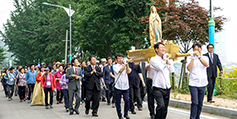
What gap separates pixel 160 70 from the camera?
6254 mm

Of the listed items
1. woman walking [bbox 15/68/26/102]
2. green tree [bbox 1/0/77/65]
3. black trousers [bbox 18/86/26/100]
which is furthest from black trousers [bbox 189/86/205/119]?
green tree [bbox 1/0/77/65]

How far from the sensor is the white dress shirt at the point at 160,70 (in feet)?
20.4

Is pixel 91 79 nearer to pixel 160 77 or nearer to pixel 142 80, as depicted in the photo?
pixel 142 80

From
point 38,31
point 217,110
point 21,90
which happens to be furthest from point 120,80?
point 38,31

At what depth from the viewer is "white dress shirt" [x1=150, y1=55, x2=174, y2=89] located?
244 inches

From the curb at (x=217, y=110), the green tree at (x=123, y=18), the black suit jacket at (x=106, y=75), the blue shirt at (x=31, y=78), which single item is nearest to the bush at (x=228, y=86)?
the curb at (x=217, y=110)

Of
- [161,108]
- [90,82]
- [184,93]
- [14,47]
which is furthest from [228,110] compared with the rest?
[14,47]

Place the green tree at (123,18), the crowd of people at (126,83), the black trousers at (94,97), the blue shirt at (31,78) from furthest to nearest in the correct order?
the green tree at (123,18), the blue shirt at (31,78), the black trousers at (94,97), the crowd of people at (126,83)

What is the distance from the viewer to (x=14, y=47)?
56500mm

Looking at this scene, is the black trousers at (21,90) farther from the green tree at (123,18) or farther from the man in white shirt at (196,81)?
the man in white shirt at (196,81)

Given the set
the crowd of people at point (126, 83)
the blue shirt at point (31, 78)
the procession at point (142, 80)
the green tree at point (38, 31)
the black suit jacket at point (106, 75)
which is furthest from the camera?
the green tree at point (38, 31)

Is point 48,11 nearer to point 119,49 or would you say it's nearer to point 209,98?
point 119,49

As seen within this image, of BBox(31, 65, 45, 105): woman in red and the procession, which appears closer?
the procession

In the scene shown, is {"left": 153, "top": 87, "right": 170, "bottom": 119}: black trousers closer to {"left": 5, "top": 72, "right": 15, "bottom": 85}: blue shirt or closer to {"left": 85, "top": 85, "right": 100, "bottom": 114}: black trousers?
{"left": 85, "top": 85, "right": 100, "bottom": 114}: black trousers
